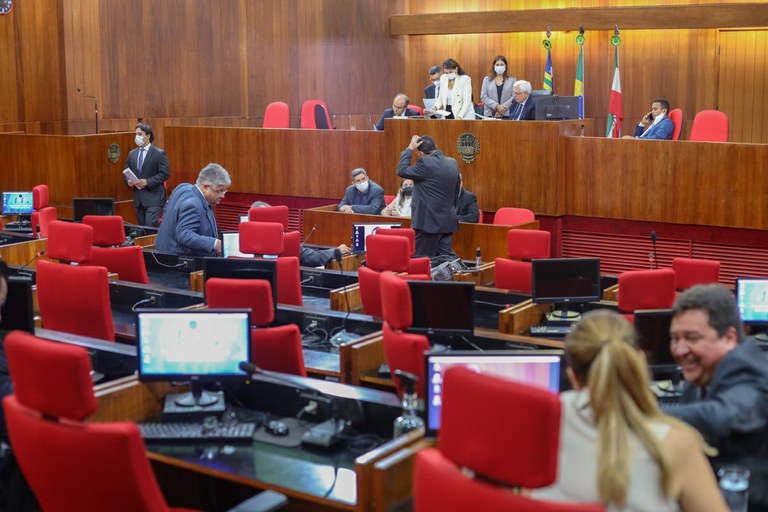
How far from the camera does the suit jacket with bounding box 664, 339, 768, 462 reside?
2.77 m

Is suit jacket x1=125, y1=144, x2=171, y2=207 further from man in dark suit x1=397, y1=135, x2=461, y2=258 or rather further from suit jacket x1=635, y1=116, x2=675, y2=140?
suit jacket x1=635, y1=116, x2=675, y2=140

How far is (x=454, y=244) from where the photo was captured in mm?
9805

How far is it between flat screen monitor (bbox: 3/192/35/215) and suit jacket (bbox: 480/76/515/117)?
5.20 metres

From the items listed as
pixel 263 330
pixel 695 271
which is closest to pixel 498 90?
pixel 695 271

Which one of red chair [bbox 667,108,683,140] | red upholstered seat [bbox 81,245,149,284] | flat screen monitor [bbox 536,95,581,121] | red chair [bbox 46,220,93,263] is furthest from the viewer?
red chair [bbox 667,108,683,140]

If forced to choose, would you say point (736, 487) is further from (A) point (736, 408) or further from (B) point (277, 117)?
(B) point (277, 117)

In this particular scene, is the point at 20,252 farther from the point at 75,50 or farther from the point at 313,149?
the point at 75,50

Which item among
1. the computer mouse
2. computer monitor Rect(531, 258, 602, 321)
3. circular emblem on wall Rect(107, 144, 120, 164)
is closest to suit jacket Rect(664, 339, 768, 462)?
the computer mouse

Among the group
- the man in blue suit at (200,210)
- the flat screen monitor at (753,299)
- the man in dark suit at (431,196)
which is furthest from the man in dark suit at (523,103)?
the flat screen monitor at (753,299)

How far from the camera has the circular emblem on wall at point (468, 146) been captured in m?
10.6

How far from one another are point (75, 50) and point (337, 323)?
338 inches

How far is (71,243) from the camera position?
6.61 m

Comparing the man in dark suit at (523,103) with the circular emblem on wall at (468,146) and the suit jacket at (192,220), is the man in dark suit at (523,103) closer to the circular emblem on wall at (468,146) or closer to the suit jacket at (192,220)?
Answer: the circular emblem on wall at (468,146)

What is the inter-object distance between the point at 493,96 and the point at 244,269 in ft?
23.2
